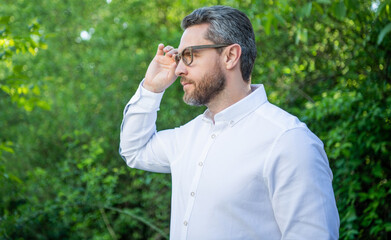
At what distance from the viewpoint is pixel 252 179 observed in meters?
1.53

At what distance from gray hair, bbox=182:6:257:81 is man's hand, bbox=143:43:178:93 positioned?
0.24 m

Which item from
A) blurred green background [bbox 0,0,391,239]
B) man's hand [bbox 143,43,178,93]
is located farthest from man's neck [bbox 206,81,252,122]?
blurred green background [bbox 0,0,391,239]

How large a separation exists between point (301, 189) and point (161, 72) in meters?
0.96

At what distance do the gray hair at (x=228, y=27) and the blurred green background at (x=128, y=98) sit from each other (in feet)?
2.96

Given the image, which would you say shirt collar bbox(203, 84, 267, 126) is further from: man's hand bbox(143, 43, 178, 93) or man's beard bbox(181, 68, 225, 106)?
man's hand bbox(143, 43, 178, 93)

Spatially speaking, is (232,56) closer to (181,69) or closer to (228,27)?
(228,27)

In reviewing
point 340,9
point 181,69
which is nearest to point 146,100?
point 181,69

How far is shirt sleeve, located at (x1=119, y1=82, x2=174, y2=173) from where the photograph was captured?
2000 mm

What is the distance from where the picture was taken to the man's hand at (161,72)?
79.5 inches

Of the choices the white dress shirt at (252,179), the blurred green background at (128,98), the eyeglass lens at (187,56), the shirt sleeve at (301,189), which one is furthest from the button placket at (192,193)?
the blurred green background at (128,98)

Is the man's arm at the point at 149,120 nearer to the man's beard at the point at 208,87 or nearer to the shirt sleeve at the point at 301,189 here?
the man's beard at the point at 208,87

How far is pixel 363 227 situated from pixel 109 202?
2.42 m

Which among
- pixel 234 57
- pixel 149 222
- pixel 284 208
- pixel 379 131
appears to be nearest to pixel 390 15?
pixel 379 131

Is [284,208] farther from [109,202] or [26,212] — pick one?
[26,212]
